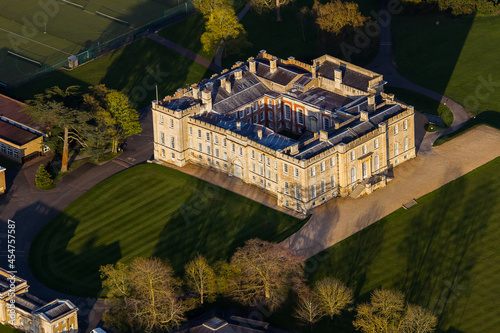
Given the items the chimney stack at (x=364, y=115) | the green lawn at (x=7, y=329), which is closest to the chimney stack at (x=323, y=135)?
the chimney stack at (x=364, y=115)

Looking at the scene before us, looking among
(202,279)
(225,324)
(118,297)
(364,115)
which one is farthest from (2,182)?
(364,115)

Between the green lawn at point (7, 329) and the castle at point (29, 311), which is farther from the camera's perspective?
the green lawn at point (7, 329)

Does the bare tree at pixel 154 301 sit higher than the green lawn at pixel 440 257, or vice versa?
the bare tree at pixel 154 301

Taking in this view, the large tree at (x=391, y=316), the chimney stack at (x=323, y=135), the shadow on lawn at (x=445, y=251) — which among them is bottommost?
the shadow on lawn at (x=445, y=251)

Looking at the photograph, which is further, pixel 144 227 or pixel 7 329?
pixel 144 227

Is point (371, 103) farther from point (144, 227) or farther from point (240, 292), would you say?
point (240, 292)

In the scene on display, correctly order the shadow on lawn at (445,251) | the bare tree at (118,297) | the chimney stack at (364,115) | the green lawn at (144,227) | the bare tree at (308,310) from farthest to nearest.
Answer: the chimney stack at (364,115) → the green lawn at (144,227) → the shadow on lawn at (445,251) → the bare tree at (118,297) → the bare tree at (308,310)

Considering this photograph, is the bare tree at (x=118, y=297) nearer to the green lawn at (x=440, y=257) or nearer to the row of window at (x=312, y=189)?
the green lawn at (x=440, y=257)
